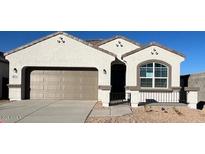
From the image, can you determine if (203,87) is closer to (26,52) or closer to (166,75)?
(166,75)

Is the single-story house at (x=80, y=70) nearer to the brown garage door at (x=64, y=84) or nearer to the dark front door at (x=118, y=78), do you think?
the brown garage door at (x=64, y=84)

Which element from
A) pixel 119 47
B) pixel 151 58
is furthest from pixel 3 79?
pixel 151 58

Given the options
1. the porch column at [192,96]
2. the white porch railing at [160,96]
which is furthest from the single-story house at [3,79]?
the porch column at [192,96]

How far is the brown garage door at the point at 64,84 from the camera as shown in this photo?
20.6 metres

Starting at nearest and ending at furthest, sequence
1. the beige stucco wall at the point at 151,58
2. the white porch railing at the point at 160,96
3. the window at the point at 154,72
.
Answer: the white porch railing at the point at 160,96 < the beige stucco wall at the point at 151,58 < the window at the point at 154,72

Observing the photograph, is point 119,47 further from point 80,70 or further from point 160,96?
point 160,96

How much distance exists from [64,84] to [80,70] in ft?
4.78

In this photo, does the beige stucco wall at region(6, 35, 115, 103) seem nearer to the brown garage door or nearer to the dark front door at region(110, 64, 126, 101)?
the brown garage door

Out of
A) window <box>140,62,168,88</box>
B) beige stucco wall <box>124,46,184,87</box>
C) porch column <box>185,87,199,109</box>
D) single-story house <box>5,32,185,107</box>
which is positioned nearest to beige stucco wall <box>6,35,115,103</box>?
single-story house <box>5,32,185,107</box>

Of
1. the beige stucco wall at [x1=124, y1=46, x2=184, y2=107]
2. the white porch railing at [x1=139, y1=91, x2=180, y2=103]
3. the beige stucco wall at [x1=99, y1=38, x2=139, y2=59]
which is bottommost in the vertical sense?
the white porch railing at [x1=139, y1=91, x2=180, y2=103]

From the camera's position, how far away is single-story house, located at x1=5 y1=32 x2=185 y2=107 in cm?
1981

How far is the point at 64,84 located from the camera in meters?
20.7

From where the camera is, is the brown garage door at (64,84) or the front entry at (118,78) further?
the front entry at (118,78)

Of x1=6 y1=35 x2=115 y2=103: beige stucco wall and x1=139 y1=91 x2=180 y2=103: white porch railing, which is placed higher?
x1=6 y1=35 x2=115 y2=103: beige stucco wall
